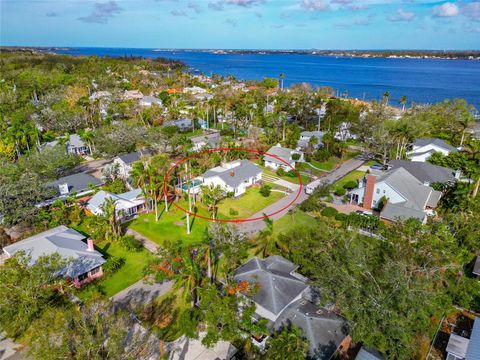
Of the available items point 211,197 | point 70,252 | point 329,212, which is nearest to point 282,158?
point 329,212

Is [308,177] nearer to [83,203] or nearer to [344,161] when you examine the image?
[344,161]

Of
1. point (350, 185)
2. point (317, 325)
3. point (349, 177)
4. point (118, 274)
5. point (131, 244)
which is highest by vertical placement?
point (317, 325)

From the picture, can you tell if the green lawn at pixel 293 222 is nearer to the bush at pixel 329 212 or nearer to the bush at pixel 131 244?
the bush at pixel 329 212

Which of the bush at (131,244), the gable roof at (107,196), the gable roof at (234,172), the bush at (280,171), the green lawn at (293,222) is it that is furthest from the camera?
the bush at (280,171)

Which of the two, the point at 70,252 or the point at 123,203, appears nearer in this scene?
the point at 70,252

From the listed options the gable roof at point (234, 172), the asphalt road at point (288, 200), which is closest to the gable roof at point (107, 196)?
the gable roof at point (234, 172)

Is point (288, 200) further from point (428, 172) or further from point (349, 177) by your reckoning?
point (428, 172)

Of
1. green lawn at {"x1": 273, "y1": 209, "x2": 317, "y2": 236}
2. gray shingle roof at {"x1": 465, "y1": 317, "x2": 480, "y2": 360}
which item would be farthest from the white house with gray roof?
gray shingle roof at {"x1": 465, "y1": 317, "x2": 480, "y2": 360}

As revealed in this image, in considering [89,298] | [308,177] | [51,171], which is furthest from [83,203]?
[308,177]
